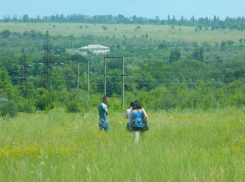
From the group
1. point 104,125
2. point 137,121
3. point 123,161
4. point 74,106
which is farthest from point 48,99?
point 123,161

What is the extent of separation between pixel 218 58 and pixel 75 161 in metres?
136

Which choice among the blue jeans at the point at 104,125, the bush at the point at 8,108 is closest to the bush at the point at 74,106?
the bush at the point at 8,108

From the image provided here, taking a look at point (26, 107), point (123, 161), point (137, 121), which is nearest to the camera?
point (123, 161)

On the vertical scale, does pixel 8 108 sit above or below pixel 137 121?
below

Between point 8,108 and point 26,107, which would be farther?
point 26,107

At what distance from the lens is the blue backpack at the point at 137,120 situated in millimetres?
8066

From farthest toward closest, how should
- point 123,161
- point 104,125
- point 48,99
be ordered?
point 48,99 → point 104,125 → point 123,161

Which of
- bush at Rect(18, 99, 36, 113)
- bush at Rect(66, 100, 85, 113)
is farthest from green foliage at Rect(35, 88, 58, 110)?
bush at Rect(66, 100, 85, 113)

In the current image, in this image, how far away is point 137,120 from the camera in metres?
8.10

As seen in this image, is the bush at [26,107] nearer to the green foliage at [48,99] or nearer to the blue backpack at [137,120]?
the green foliage at [48,99]

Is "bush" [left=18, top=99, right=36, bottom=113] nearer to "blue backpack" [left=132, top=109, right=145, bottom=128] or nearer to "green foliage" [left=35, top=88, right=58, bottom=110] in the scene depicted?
"green foliage" [left=35, top=88, right=58, bottom=110]

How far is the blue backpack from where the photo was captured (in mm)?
8066

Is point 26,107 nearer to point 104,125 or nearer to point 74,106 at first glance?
point 74,106

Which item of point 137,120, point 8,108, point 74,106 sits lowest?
point 8,108
